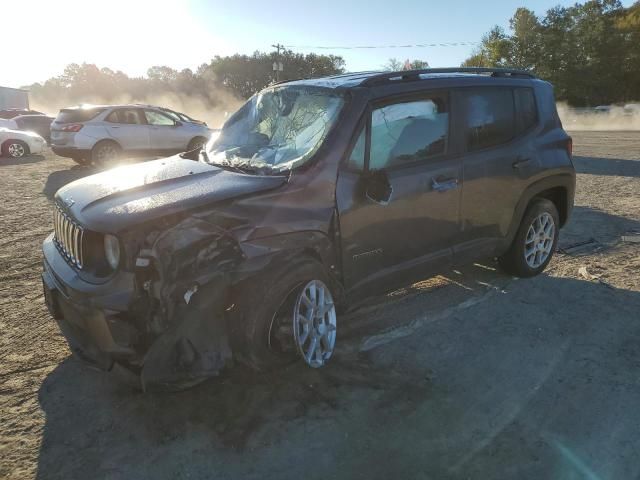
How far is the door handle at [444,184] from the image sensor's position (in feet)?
12.3

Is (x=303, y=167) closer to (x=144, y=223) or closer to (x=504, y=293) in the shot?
(x=144, y=223)

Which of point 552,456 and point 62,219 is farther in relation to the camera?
point 62,219

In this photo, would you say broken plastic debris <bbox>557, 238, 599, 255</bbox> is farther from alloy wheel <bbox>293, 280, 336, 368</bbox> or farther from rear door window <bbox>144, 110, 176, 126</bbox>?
rear door window <bbox>144, 110, 176, 126</bbox>

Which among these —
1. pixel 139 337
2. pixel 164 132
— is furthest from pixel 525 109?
pixel 164 132

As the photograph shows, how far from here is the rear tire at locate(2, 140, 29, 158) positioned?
15.7 meters

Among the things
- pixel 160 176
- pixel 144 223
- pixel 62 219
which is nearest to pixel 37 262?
pixel 62 219

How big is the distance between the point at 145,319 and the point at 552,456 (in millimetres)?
2187

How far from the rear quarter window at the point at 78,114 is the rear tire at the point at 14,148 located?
4.38 metres

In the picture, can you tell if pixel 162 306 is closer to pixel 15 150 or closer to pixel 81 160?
pixel 81 160

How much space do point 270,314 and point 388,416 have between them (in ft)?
2.92

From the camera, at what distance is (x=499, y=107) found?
4.36m

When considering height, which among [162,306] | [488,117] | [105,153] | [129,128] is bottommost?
[162,306]

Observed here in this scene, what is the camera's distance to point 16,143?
15.8 m

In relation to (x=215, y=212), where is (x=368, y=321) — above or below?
below
